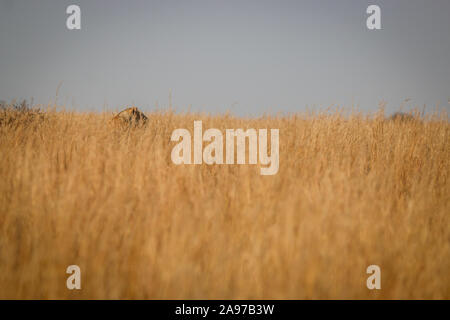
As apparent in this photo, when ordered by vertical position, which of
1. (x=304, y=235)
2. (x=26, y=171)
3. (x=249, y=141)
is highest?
(x=249, y=141)

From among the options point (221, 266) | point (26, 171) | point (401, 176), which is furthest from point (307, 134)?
point (26, 171)

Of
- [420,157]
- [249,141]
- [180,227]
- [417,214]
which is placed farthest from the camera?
[249,141]

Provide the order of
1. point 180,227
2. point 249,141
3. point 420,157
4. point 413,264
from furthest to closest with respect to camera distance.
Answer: point 249,141
point 420,157
point 180,227
point 413,264

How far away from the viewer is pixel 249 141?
11.7ft

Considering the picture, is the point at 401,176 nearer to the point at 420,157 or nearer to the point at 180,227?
the point at 420,157

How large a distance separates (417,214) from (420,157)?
1.69 metres

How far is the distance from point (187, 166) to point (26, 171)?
4.29ft

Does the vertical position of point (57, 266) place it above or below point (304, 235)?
below
